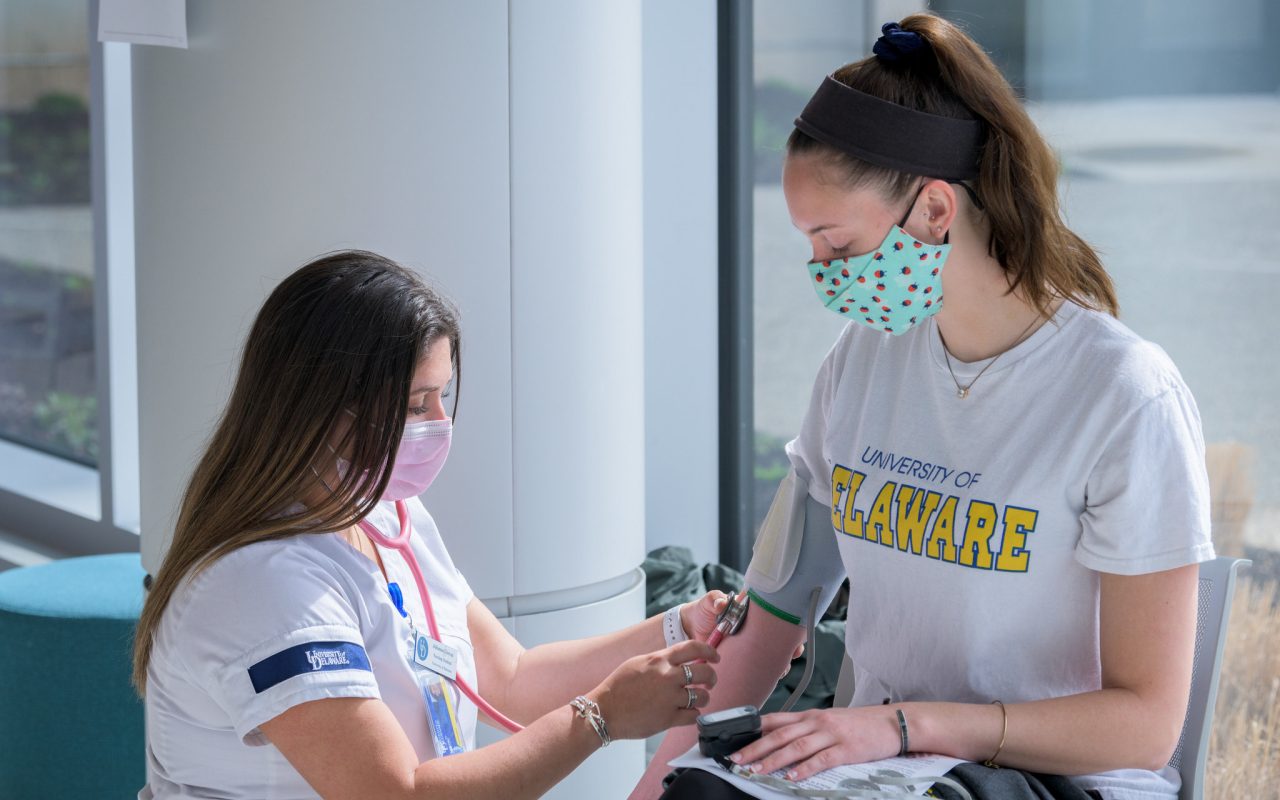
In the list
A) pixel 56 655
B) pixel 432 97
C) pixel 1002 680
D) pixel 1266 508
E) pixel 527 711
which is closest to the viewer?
pixel 1002 680

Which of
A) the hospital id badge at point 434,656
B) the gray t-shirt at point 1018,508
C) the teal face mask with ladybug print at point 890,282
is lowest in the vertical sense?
the hospital id badge at point 434,656

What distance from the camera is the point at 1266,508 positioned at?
2.61 m

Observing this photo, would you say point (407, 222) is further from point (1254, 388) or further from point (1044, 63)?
point (1254, 388)

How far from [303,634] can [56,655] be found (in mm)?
1688

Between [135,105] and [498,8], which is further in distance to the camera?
[135,105]

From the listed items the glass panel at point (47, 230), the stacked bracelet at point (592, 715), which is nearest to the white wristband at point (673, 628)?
the stacked bracelet at point (592, 715)

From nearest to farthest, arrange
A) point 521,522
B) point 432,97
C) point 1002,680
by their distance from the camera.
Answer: point 1002,680 → point 432,97 → point 521,522

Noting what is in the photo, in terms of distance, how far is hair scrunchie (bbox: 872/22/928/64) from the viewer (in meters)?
1.55

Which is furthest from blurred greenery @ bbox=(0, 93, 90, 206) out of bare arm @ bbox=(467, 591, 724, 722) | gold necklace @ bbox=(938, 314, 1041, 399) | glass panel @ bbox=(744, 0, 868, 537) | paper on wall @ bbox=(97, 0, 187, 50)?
gold necklace @ bbox=(938, 314, 1041, 399)

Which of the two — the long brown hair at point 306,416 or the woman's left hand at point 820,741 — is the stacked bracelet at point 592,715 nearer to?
the woman's left hand at point 820,741

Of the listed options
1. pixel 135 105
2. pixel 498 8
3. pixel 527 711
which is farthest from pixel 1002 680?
pixel 135 105

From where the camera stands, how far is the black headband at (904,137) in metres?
1.51

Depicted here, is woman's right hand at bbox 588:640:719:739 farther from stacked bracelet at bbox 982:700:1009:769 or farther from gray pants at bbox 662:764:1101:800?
stacked bracelet at bbox 982:700:1009:769

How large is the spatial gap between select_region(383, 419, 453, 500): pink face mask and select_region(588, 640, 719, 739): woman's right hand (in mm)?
345
